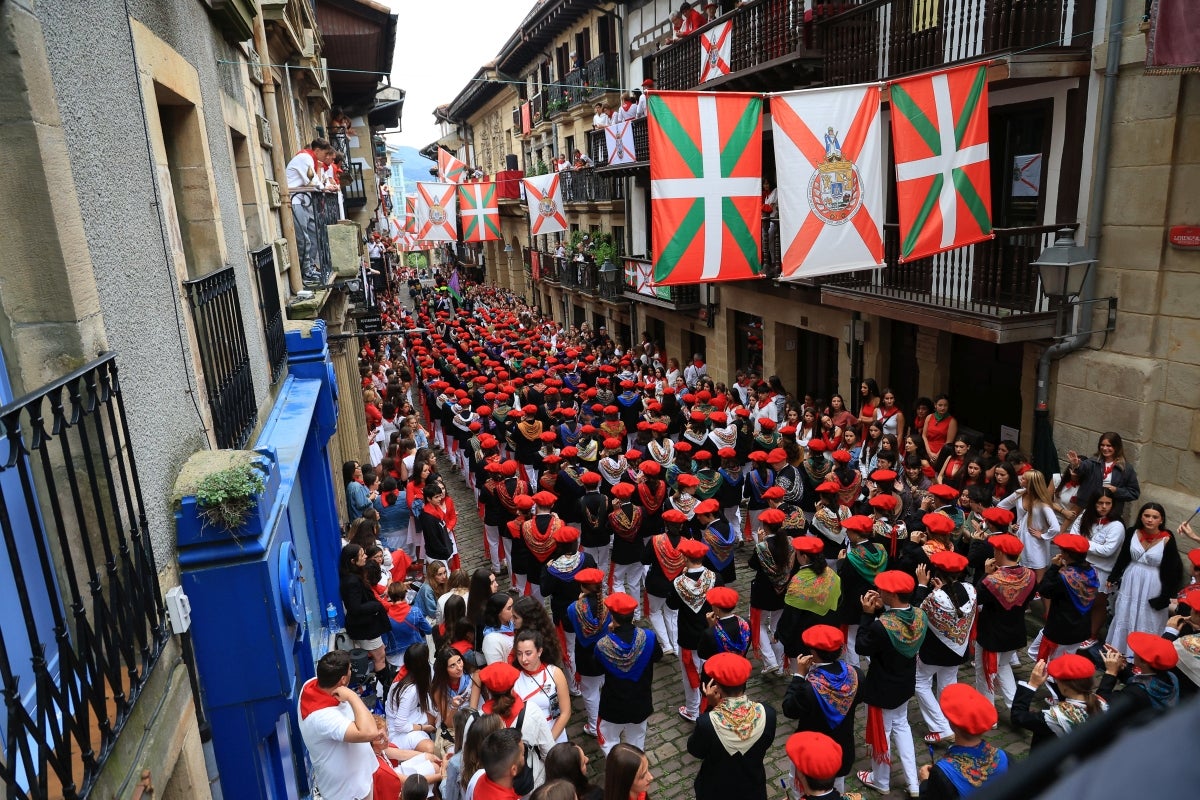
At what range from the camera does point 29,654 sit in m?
2.83

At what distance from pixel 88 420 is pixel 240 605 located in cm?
135

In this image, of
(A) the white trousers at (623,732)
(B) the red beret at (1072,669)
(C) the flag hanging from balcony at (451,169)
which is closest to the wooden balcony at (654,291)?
(C) the flag hanging from balcony at (451,169)

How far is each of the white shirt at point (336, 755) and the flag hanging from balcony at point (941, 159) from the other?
22.5 feet

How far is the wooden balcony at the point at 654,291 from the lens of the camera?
1997cm

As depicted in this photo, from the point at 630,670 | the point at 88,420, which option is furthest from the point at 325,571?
the point at 88,420

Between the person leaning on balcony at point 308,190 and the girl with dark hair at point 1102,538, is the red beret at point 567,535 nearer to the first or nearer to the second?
the girl with dark hair at point 1102,538

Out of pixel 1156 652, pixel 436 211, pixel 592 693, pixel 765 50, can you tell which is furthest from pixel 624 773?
pixel 436 211

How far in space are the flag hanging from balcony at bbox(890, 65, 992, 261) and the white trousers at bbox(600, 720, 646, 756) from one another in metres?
5.40

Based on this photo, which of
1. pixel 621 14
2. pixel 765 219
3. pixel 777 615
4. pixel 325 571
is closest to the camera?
pixel 777 615

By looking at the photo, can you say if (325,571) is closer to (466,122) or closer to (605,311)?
(605,311)

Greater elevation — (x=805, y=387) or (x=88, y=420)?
(x=88, y=420)

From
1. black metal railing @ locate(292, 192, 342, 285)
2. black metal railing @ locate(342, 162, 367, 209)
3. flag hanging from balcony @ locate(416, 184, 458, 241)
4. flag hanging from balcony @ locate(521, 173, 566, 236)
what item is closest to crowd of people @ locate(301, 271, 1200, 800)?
black metal railing @ locate(292, 192, 342, 285)

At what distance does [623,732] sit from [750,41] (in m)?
12.8

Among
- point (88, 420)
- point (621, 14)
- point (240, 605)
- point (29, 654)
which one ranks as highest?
point (621, 14)
